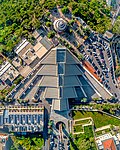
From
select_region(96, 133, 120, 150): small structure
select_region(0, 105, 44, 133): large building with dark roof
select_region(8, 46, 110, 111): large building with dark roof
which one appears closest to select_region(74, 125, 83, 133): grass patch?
select_region(96, 133, 120, 150): small structure

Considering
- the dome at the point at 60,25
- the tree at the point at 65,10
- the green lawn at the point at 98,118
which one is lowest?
the green lawn at the point at 98,118

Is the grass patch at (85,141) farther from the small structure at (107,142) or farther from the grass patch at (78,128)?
the small structure at (107,142)

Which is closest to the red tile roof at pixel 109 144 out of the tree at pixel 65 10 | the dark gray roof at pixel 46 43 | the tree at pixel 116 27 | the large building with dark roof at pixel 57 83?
the large building with dark roof at pixel 57 83

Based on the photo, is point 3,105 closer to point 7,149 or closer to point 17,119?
point 17,119

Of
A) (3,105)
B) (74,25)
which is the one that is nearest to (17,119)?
(3,105)

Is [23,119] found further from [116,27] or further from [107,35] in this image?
[116,27]
